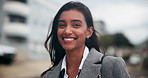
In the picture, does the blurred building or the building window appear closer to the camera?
the blurred building

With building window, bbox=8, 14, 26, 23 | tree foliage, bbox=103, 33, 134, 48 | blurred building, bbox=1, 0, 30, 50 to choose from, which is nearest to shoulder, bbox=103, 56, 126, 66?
blurred building, bbox=1, 0, 30, 50

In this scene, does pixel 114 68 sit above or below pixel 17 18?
above

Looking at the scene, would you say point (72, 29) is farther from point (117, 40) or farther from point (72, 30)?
point (117, 40)

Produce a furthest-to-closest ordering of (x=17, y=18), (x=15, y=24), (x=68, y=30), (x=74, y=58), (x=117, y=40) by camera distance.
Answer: (x=117, y=40), (x=17, y=18), (x=15, y=24), (x=74, y=58), (x=68, y=30)

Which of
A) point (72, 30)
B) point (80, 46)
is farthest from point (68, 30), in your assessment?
point (80, 46)

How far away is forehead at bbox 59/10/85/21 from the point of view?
125 centimetres

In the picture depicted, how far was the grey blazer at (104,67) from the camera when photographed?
4.14 feet

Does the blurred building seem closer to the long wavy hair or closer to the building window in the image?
the building window

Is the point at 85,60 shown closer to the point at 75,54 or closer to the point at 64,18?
the point at 75,54

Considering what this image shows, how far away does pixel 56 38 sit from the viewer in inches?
57.6

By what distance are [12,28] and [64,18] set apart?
21.4m

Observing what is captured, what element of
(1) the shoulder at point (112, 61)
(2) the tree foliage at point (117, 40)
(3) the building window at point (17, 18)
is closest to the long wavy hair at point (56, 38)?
(1) the shoulder at point (112, 61)

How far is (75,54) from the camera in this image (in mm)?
1361

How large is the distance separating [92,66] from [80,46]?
4.7 inches
